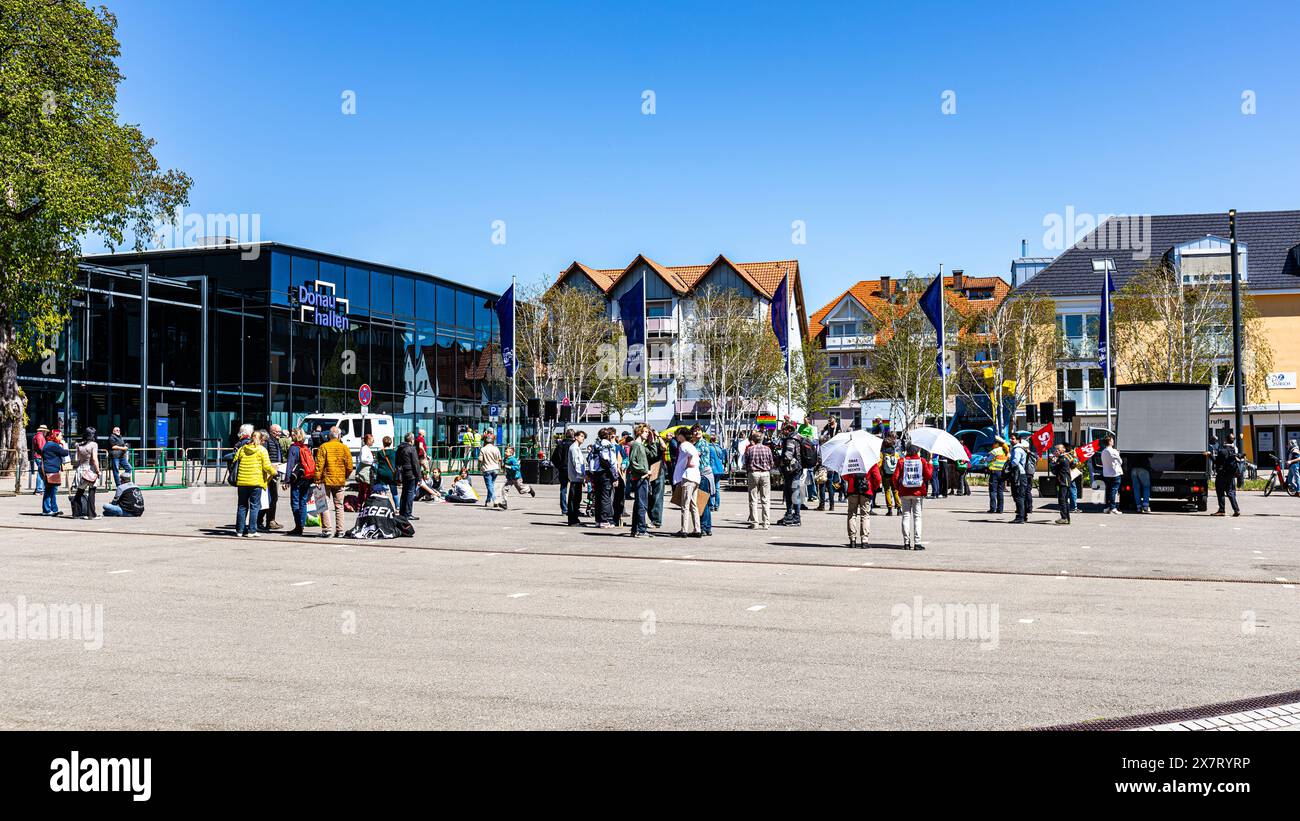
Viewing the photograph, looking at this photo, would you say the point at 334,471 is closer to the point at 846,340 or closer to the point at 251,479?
the point at 251,479

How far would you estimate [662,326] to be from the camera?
79375 mm

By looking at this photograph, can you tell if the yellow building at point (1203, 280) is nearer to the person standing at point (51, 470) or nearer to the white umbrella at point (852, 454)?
the white umbrella at point (852, 454)

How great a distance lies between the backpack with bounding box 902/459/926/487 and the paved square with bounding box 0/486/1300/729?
101 cm

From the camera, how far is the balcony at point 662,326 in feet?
259

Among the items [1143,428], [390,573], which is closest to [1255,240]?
[1143,428]

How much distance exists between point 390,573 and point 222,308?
40.3 m

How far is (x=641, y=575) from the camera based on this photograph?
1356 cm

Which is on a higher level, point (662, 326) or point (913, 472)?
point (662, 326)

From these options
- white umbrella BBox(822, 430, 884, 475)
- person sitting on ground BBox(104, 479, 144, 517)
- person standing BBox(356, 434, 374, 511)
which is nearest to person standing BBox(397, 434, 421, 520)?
person standing BBox(356, 434, 374, 511)

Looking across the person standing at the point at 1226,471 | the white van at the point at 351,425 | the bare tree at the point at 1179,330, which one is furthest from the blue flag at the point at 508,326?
the bare tree at the point at 1179,330

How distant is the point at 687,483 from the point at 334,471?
5659mm

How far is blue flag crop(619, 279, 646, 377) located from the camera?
38.8 m

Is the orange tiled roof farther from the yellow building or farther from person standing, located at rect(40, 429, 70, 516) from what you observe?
person standing, located at rect(40, 429, 70, 516)
